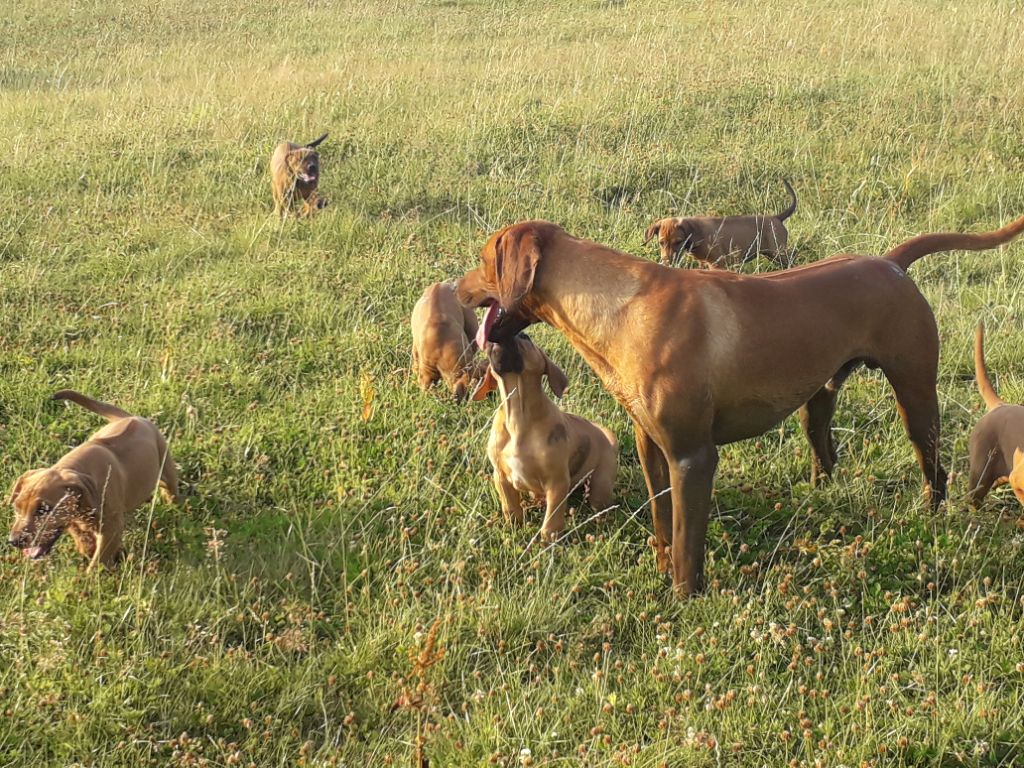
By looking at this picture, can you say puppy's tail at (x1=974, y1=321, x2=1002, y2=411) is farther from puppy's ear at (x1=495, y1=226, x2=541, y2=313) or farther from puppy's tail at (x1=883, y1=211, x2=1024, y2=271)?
puppy's ear at (x1=495, y1=226, x2=541, y2=313)

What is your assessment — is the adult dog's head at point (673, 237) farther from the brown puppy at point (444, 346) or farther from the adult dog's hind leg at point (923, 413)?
the adult dog's hind leg at point (923, 413)

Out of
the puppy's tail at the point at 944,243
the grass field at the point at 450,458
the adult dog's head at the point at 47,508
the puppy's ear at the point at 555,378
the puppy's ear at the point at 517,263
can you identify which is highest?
the puppy's ear at the point at 517,263

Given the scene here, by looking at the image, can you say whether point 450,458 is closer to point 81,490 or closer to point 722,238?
point 81,490

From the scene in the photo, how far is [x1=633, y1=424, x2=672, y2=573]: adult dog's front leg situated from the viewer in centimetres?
453

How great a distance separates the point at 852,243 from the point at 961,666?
4829 mm

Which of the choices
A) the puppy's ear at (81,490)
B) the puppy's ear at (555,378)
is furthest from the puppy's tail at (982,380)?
the puppy's ear at (81,490)

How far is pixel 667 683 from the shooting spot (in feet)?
12.6

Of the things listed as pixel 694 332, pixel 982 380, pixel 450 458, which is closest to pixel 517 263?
pixel 694 332

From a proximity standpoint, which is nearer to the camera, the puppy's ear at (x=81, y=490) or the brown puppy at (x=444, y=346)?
A: the puppy's ear at (x=81, y=490)

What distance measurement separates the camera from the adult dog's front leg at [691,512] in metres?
4.15

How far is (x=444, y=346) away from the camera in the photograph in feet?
19.8

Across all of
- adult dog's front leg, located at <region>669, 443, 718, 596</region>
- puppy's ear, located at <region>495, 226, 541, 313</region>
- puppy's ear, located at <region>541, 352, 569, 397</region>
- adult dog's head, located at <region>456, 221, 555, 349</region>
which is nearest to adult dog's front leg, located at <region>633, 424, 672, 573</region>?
adult dog's front leg, located at <region>669, 443, 718, 596</region>

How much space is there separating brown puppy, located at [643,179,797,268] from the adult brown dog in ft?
11.3

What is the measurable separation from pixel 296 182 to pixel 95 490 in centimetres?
488
